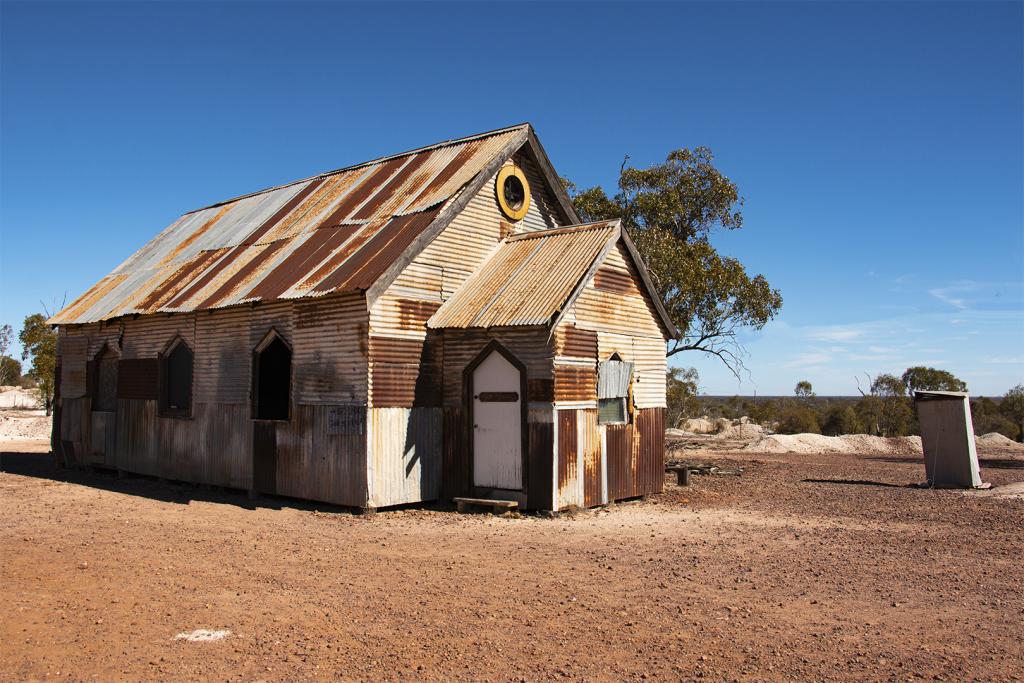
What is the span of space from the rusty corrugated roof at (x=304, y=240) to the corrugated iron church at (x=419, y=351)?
0.24 feet

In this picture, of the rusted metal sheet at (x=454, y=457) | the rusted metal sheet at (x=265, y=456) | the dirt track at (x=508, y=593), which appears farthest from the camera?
the rusted metal sheet at (x=265, y=456)

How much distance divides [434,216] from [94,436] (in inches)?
468

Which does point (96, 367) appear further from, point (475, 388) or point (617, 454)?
point (617, 454)

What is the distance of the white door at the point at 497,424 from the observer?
14.4 m

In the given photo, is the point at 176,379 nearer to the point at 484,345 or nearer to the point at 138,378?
the point at 138,378

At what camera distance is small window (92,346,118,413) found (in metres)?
20.9

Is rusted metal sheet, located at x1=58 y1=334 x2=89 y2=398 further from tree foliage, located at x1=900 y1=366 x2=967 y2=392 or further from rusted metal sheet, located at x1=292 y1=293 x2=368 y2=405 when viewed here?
tree foliage, located at x1=900 y1=366 x2=967 y2=392

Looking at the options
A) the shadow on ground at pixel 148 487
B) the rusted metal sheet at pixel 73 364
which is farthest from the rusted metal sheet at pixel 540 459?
the rusted metal sheet at pixel 73 364

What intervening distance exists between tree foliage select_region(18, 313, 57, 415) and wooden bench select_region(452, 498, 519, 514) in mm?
29495

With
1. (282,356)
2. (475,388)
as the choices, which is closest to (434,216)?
(475,388)

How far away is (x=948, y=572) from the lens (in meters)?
9.98

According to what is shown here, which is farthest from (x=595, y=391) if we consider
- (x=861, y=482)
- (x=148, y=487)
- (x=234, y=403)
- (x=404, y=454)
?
(x=148, y=487)

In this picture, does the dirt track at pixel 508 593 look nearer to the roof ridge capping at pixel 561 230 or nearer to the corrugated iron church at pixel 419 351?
the corrugated iron church at pixel 419 351

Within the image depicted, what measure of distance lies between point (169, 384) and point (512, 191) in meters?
9.06
